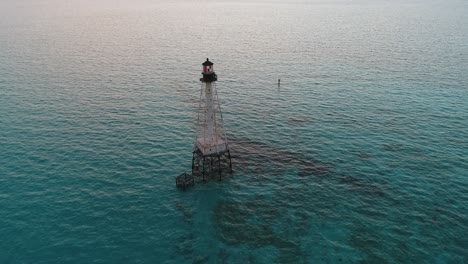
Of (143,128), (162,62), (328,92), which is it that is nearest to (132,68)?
(162,62)

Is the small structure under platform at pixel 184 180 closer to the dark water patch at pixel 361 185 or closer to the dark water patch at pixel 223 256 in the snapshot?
the dark water patch at pixel 223 256

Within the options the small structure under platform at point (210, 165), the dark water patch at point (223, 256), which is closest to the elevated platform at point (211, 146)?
the small structure under platform at point (210, 165)

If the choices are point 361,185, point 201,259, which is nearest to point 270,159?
point 361,185

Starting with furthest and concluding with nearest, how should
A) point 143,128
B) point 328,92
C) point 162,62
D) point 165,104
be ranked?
point 162,62
point 328,92
point 165,104
point 143,128

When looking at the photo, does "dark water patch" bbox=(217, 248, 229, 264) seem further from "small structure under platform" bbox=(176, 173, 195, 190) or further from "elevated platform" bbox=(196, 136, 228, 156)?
"elevated platform" bbox=(196, 136, 228, 156)

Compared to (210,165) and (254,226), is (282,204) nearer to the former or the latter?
(254,226)

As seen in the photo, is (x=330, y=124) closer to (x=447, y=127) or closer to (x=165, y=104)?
(x=447, y=127)

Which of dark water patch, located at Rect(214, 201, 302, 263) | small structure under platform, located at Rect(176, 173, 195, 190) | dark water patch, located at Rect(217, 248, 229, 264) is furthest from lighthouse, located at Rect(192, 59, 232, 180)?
dark water patch, located at Rect(217, 248, 229, 264)
